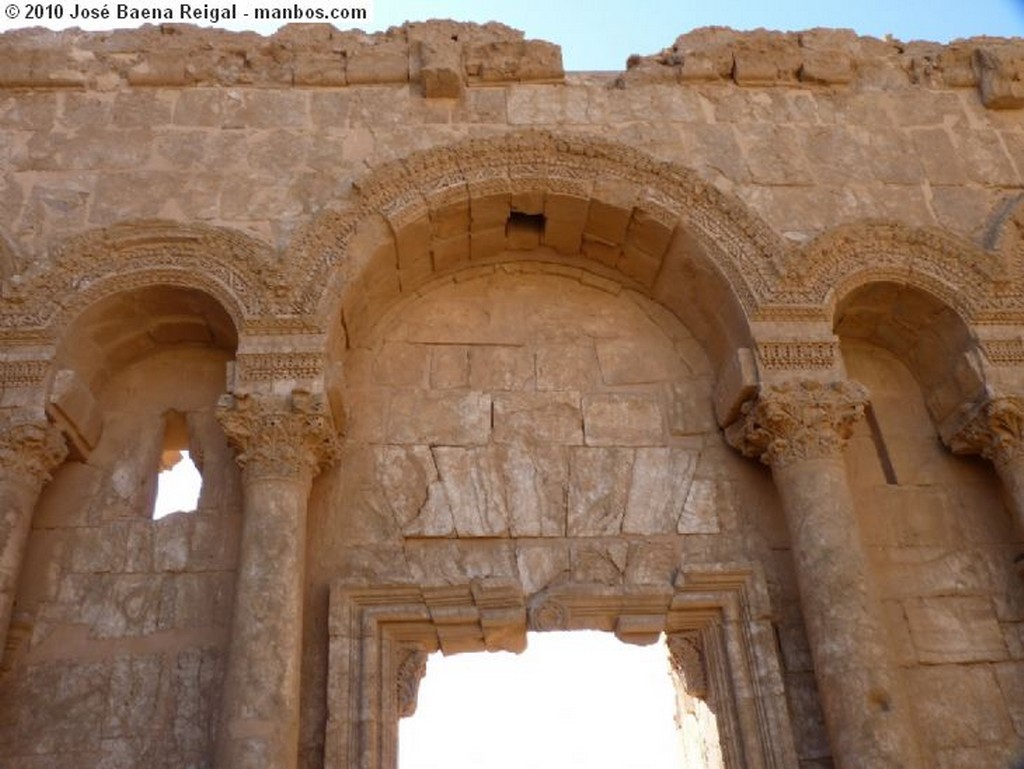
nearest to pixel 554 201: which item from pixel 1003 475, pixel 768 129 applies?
pixel 768 129

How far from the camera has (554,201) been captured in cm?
734

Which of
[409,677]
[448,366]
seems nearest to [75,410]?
[448,366]

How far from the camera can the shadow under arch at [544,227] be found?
684 centimetres

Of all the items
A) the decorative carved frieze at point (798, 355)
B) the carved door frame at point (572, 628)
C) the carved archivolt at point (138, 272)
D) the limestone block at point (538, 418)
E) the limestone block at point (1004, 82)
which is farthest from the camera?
the limestone block at point (1004, 82)

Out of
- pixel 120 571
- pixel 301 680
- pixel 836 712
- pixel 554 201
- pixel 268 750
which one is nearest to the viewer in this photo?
pixel 268 750

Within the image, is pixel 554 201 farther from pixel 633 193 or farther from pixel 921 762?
pixel 921 762

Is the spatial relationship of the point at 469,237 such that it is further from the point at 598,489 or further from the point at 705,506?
the point at 705,506

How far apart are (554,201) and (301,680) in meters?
3.89

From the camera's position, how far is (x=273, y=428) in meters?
6.07

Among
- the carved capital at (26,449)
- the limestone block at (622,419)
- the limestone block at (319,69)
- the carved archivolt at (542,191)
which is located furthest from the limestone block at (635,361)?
the carved capital at (26,449)

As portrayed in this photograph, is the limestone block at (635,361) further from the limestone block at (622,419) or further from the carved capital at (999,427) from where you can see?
the carved capital at (999,427)

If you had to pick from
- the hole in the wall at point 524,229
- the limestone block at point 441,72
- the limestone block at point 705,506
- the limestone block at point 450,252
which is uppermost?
the limestone block at point 441,72

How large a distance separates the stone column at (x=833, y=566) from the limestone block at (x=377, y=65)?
389cm

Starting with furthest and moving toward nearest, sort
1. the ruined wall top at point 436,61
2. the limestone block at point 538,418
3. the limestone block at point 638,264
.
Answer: the ruined wall top at point 436,61 < the limestone block at point 638,264 < the limestone block at point 538,418
